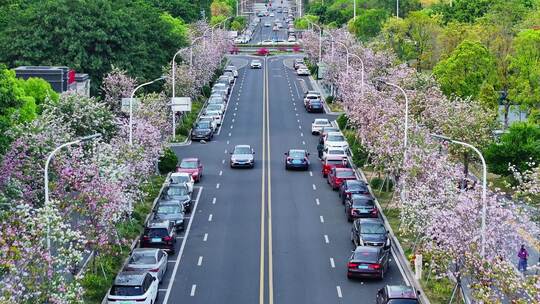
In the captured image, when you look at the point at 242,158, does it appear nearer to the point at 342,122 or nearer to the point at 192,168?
the point at 192,168

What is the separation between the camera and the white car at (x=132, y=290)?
3288 centimetres

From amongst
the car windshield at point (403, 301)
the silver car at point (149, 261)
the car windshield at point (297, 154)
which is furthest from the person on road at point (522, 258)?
the car windshield at point (297, 154)

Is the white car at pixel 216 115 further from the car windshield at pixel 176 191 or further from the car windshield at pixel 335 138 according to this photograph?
the car windshield at pixel 176 191

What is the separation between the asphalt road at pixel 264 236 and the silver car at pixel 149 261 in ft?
2.34

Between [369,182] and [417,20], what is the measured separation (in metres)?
47.6

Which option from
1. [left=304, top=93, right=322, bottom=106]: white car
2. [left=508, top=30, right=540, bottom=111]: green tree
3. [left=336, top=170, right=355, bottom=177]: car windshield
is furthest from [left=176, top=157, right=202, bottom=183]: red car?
[left=304, top=93, right=322, bottom=106]: white car

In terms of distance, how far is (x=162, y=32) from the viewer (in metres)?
94.4

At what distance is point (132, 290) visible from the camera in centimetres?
3306

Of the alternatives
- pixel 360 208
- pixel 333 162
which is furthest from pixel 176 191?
pixel 333 162

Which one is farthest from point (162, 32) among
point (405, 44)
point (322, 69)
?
point (405, 44)

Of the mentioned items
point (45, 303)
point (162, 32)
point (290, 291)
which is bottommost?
point (290, 291)

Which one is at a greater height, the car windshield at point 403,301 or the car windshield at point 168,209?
the car windshield at point 168,209

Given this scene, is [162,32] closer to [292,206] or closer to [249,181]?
[249,181]

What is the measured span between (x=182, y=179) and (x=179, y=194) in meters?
3.66
